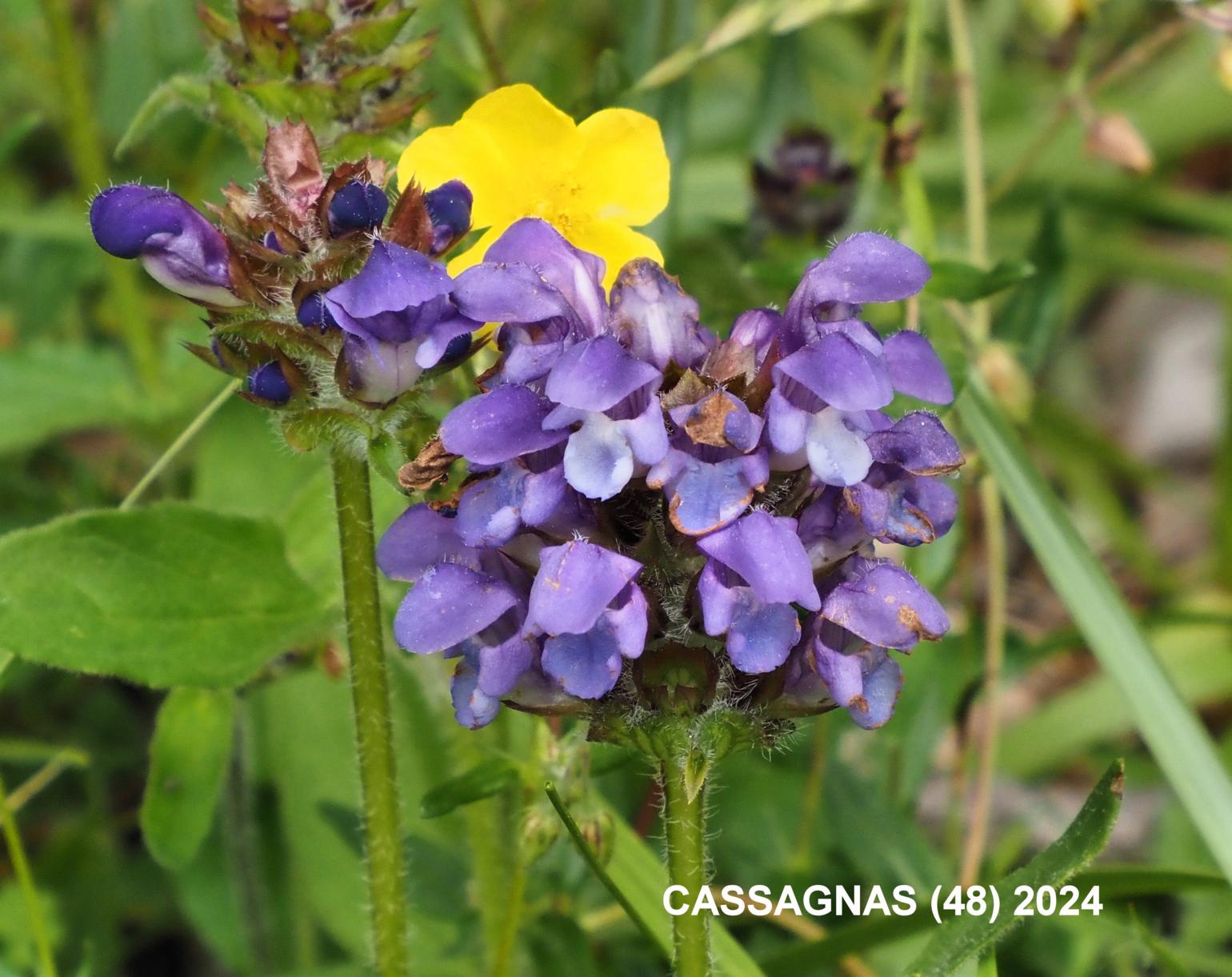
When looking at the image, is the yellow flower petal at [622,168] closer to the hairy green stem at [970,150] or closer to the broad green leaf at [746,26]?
the broad green leaf at [746,26]

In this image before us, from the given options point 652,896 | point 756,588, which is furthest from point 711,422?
point 652,896

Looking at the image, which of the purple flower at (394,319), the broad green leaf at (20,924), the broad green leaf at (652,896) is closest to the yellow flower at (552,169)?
the purple flower at (394,319)

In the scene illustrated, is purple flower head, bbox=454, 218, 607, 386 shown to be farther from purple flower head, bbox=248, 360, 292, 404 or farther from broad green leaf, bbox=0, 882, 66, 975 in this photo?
broad green leaf, bbox=0, 882, 66, 975

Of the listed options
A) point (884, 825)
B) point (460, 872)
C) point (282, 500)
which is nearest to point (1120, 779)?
point (884, 825)

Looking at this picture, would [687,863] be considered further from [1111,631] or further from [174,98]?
[174,98]

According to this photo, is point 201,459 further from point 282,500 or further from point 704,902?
point 704,902

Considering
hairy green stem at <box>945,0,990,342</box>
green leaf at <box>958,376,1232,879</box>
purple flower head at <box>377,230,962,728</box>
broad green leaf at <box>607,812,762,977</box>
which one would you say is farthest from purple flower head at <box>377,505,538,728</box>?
hairy green stem at <box>945,0,990,342</box>
